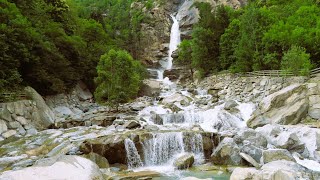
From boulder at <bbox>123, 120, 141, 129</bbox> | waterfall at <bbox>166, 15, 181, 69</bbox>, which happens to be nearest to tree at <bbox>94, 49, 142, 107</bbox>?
boulder at <bbox>123, 120, 141, 129</bbox>

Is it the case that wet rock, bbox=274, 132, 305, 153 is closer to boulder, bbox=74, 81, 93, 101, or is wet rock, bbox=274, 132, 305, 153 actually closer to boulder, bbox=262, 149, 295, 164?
boulder, bbox=262, 149, 295, 164

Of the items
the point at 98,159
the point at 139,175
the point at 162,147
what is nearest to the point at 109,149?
the point at 98,159

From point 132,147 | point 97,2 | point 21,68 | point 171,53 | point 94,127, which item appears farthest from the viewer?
point 97,2

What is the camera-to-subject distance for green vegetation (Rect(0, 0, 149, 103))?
1925 cm

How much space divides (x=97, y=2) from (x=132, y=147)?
6314 centimetres

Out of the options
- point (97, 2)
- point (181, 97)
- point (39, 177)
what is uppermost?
point (97, 2)

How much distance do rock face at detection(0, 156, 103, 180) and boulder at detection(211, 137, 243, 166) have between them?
619cm

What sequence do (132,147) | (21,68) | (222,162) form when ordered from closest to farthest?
(222,162), (132,147), (21,68)

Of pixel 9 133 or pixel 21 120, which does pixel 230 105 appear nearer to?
pixel 21 120

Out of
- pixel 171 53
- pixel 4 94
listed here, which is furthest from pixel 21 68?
pixel 171 53

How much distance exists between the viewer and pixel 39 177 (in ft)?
24.2

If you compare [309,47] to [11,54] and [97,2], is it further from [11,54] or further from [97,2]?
[97,2]

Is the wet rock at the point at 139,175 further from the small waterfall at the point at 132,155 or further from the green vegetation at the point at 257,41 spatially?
the green vegetation at the point at 257,41

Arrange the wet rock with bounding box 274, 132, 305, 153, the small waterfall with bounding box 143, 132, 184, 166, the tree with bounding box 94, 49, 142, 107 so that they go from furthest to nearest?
the tree with bounding box 94, 49, 142, 107 < the small waterfall with bounding box 143, 132, 184, 166 < the wet rock with bounding box 274, 132, 305, 153
